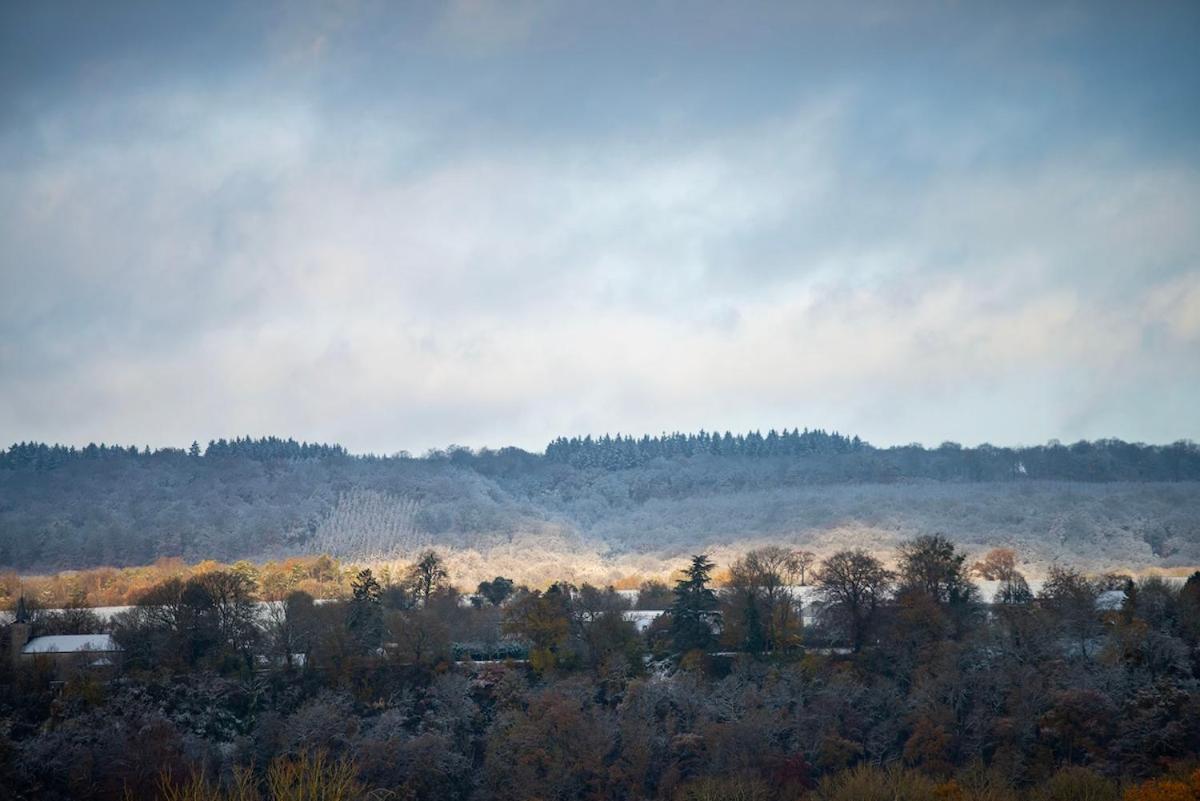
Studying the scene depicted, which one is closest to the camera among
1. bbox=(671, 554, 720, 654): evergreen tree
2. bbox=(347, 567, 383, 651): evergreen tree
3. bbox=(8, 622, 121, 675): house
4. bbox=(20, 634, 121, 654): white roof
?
bbox=(8, 622, 121, 675): house

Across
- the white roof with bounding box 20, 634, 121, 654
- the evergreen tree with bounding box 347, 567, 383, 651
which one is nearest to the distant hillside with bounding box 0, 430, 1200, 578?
the evergreen tree with bounding box 347, 567, 383, 651

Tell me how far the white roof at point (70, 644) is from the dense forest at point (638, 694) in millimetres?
1513

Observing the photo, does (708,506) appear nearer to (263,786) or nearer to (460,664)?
(460,664)

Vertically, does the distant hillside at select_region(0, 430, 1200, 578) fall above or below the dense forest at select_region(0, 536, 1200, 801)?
above

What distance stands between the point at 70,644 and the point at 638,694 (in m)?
45.1

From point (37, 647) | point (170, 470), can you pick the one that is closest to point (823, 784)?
point (37, 647)

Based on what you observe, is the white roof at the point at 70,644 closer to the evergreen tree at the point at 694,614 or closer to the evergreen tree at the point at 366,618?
the evergreen tree at the point at 366,618

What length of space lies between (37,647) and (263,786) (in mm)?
29803

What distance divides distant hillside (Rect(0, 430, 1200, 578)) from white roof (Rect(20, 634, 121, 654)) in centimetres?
5879

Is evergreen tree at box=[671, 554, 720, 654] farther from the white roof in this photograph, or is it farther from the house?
the white roof

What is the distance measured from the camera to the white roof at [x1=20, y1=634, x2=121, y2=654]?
84250mm

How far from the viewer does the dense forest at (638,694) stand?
64.2m

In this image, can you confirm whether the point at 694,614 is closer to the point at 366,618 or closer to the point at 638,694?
the point at 638,694

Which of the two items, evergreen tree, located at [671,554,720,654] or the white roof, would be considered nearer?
evergreen tree, located at [671,554,720,654]
